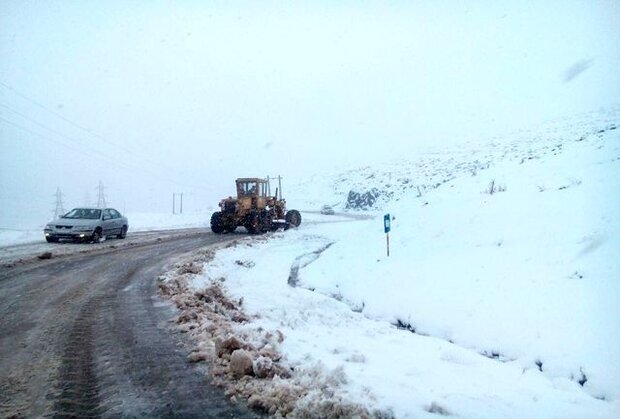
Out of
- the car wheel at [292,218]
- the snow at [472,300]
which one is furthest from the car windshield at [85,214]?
the car wheel at [292,218]

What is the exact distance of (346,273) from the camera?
1089 cm

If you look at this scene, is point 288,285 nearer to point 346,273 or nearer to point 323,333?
point 346,273

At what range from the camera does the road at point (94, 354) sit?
3.49 meters

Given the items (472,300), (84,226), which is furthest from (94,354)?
(84,226)

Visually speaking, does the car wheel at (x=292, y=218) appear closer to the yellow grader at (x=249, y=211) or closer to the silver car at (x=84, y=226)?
the yellow grader at (x=249, y=211)

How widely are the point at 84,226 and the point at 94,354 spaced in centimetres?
1382

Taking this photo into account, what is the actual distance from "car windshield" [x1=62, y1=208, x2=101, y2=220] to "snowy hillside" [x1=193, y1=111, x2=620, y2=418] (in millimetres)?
7495

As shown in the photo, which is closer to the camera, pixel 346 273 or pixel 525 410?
pixel 525 410

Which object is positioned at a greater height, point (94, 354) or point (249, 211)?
point (249, 211)

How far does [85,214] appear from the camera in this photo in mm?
18000

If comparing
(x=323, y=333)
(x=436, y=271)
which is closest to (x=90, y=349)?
(x=323, y=333)

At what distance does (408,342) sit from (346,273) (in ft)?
15.8

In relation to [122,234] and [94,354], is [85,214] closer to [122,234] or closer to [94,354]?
[122,234]

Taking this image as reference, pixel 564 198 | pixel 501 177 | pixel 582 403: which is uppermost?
pixel 501 177
